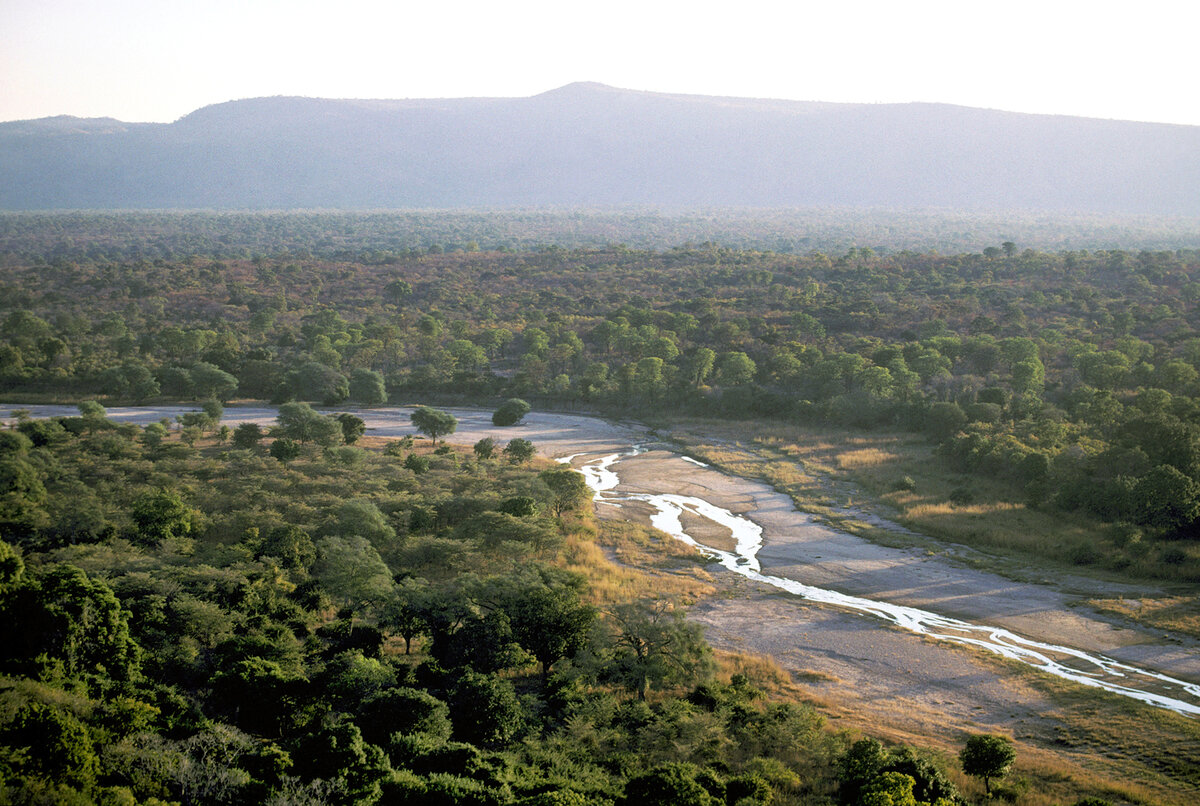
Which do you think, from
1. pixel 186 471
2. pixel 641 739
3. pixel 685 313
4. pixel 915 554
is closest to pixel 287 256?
pixel 685 313

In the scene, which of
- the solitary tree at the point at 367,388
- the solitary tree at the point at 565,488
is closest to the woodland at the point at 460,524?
the solitary tree at the point at 565,488

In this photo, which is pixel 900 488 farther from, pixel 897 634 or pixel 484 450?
pixel 484 450

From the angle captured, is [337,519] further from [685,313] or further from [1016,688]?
[685,313]

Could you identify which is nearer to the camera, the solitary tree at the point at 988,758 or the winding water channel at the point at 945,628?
the solitary tree at the point at 988,758

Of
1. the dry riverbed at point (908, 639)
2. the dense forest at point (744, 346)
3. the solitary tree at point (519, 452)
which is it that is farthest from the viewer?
the solitary tree at point (519, 452)

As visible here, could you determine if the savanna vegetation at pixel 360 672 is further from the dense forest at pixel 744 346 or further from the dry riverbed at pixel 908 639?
the dense forest at pixel 744 346

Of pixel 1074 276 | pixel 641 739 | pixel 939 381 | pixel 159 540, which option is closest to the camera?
pixel 641 739

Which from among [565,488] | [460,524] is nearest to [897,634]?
[565,488]
